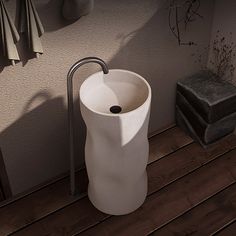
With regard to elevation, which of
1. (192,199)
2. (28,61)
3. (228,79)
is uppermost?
(28,61)

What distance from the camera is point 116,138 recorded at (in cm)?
150

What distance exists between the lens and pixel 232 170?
79.4 inches

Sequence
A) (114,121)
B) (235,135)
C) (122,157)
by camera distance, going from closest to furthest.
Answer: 1. (114,121)
2. (122,157)
3. (235,135)

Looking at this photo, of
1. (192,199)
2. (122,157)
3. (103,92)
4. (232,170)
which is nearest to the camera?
(122,157)

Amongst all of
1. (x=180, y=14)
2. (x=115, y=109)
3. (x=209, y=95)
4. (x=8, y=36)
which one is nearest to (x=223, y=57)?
(x=209, y=95)

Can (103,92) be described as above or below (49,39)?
below

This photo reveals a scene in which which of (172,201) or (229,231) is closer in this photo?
(229,231)

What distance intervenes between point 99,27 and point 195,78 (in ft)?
2.40

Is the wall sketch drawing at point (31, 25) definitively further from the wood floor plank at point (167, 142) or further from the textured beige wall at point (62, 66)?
the wood floor plank at point (167, 142)

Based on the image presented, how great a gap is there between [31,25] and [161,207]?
1042 mm

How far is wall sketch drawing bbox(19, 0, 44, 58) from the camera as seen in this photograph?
136 cm

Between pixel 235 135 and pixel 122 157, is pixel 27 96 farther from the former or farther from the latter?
pixel 235 135

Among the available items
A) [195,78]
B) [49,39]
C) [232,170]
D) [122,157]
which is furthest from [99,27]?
[232,170]

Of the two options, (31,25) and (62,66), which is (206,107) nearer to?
(62,66)
